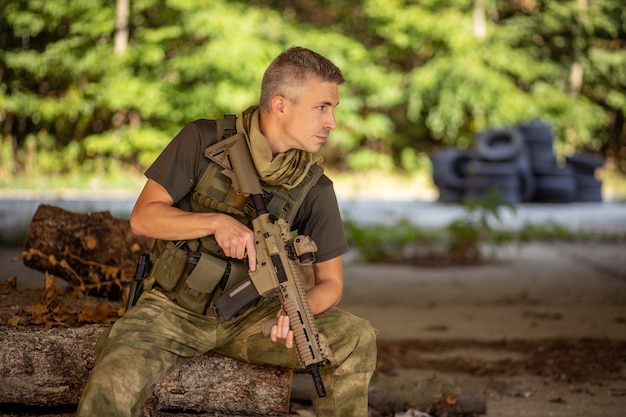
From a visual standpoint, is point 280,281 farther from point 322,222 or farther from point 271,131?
point 271,131

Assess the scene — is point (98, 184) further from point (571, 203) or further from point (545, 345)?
point (545, 345)

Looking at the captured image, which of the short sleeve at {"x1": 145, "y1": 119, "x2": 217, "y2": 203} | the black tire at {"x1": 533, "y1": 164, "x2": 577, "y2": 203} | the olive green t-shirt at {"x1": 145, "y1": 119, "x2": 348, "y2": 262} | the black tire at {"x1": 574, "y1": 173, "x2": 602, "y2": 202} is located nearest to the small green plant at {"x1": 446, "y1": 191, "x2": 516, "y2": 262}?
the olive green t-shirt at {"x1": 145, "y1": 119, "x2": 348, "y2": 262}

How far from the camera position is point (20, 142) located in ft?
62.0

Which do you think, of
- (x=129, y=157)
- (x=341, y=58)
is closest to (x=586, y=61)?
(x=341, y=58)

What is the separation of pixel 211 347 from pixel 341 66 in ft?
66.2

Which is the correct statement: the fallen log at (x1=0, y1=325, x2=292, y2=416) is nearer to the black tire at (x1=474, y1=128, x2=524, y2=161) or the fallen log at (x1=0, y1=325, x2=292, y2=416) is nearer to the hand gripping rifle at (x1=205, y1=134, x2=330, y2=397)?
the hand gripping rifle at (x1=205, y1=134, x2=330, y2=397)

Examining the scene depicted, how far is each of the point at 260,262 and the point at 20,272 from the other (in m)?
5.25

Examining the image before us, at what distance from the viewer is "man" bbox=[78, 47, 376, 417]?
2.91 m

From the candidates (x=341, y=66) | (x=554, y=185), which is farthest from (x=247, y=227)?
(x=341, y=66)

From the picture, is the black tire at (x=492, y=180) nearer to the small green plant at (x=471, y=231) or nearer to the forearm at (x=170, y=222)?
the small green plant at (x=471, y=231)

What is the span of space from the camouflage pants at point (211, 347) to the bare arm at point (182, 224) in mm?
279

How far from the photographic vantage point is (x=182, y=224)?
284 centimetres

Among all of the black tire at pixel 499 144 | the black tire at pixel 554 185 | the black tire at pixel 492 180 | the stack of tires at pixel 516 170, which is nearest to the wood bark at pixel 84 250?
the stack of tires at pixel 516 170

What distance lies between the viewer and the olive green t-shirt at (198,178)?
9.77 feet
